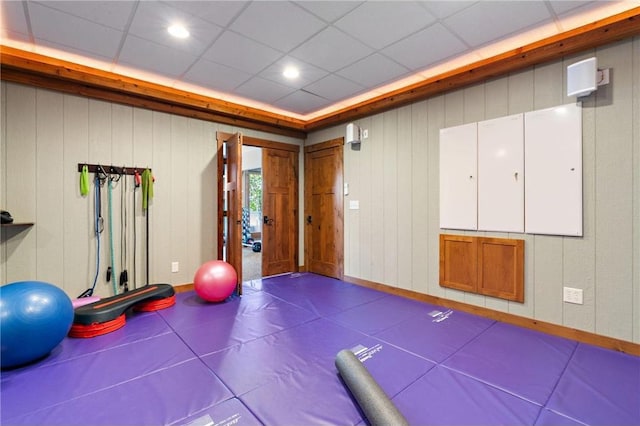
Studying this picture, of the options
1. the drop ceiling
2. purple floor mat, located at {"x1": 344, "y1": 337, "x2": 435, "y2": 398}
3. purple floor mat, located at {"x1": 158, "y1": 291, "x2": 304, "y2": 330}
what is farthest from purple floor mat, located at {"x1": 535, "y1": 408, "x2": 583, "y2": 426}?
the drop ceiling

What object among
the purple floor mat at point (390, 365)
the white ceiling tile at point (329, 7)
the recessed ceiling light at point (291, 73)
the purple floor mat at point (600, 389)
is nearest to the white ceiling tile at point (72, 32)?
the recessed ceiling light at point (291, 73)

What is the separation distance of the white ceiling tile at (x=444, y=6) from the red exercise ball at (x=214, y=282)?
3.36m

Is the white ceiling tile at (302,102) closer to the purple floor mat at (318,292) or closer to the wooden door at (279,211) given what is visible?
the wooden door at (279,211)

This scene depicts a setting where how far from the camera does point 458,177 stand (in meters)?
3.50

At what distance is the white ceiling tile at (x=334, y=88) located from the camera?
12.3 ft

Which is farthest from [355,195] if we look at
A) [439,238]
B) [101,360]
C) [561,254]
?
[101,360]

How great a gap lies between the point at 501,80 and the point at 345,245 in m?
3.02

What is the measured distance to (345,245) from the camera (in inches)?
195

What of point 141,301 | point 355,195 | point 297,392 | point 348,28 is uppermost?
point 348,28

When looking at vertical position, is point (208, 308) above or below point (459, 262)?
below

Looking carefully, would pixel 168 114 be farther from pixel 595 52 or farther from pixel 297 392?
pixel 595 52

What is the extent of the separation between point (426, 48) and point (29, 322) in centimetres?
400

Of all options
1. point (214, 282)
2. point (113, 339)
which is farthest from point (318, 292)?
point (113, 339)

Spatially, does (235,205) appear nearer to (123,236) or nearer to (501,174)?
(123,236)
